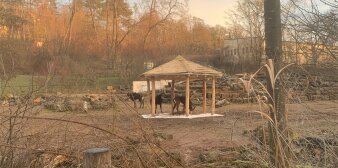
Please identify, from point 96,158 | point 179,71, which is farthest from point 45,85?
point 179,71

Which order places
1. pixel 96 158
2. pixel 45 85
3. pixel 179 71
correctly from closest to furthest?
pixel 96 158 → pixel 45 85 → pixel 179 71

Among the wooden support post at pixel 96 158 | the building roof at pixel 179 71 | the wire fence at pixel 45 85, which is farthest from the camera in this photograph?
the building roof at pixel 179 71

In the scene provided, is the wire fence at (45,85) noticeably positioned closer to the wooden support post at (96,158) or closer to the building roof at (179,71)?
the wooden support post at (96,158)

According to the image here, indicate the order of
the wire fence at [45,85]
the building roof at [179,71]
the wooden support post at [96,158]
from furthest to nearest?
the building roof at [179,71], the wire fence at [45,85], the wooden support post at [96,158]

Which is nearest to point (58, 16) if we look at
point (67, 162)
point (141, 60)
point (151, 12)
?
point (151, 12)

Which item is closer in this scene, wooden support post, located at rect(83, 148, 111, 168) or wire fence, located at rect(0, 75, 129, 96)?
wooden support post, located at rect(83, 148, 111, 168)

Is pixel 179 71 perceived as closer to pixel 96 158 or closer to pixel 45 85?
pixel 45 85

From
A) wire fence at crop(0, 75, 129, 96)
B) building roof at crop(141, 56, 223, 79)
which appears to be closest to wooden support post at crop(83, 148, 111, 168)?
wire fence at crop(0, 75, 129, 96)

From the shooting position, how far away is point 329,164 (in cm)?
436

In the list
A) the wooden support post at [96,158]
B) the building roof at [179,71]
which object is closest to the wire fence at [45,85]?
A: the wooden support post at [96,158]

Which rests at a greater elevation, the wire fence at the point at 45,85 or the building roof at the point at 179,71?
the building roof at the point at 179,71

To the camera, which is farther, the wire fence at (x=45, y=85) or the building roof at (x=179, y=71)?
the building roof at (x=179, y=71)

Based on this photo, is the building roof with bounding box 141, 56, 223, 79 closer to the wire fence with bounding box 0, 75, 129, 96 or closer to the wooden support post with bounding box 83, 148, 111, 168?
the wire fence with bounding box 0, 75, 129, 96

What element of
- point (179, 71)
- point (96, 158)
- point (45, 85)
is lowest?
point (96, 158)
